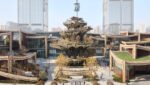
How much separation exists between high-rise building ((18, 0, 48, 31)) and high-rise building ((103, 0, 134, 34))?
2882 cm

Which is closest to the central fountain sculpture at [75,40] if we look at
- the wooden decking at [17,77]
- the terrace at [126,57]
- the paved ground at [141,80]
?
the terrace at [126,57]

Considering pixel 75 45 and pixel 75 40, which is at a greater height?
pixel 75 40

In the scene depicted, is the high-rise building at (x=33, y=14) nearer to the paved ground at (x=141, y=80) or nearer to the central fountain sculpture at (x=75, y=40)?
the central fountain sculpture at (x=75, y=40)

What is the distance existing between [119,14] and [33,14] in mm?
40085

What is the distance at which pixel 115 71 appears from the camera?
2089 inches

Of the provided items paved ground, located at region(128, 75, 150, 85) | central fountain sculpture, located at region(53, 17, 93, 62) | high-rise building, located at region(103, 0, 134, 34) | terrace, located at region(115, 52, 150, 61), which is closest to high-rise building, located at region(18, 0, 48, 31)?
high-rise building, located at region(103, 0, 134, 34)

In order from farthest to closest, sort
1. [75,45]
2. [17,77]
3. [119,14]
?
1. [119,14]
2. [75,45]
3. [17,77]

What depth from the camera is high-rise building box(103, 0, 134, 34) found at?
152m

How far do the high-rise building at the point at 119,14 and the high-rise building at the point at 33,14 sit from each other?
28.8 metres

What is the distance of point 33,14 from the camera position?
14600 cm

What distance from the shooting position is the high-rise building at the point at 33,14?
14350cm

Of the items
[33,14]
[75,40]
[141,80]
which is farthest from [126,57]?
[33,14]

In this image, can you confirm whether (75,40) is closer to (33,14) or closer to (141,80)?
(141,80)

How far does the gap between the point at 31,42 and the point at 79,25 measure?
2132 cm
